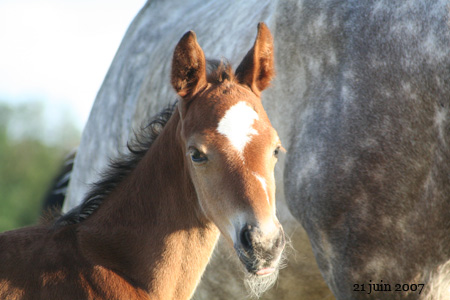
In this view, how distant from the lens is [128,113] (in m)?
5.14

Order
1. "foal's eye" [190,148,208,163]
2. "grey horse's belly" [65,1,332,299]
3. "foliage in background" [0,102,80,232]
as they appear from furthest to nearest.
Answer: "foliage in background" [0,102,80,232]
"grey horse's belly" [65,1,332,299]
"foal's eye" [190,148,208,163]

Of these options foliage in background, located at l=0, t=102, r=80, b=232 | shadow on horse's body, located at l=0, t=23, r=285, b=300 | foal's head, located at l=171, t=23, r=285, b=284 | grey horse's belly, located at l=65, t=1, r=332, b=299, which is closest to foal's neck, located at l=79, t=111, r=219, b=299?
shadow on horse's body, located at l=0, t=23, r=285, b=300

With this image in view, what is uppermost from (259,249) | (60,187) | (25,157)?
(259,249)

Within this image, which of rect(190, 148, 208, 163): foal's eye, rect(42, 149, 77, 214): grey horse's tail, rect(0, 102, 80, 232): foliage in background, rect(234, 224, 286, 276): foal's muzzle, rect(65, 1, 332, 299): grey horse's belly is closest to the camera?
rect(234, 224, 286, 276): foal's muzzle

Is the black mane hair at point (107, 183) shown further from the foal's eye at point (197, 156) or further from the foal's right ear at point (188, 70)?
the foal's eye at point (197, 156)

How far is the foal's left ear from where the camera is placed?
116 inches

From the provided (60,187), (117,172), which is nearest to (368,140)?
(117,172)

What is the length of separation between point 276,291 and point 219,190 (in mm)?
1433

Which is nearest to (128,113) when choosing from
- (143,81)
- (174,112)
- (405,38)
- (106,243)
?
(143,81)

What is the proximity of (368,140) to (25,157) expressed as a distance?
97.2 feet

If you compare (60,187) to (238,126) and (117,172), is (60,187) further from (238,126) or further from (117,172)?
(238,126)
